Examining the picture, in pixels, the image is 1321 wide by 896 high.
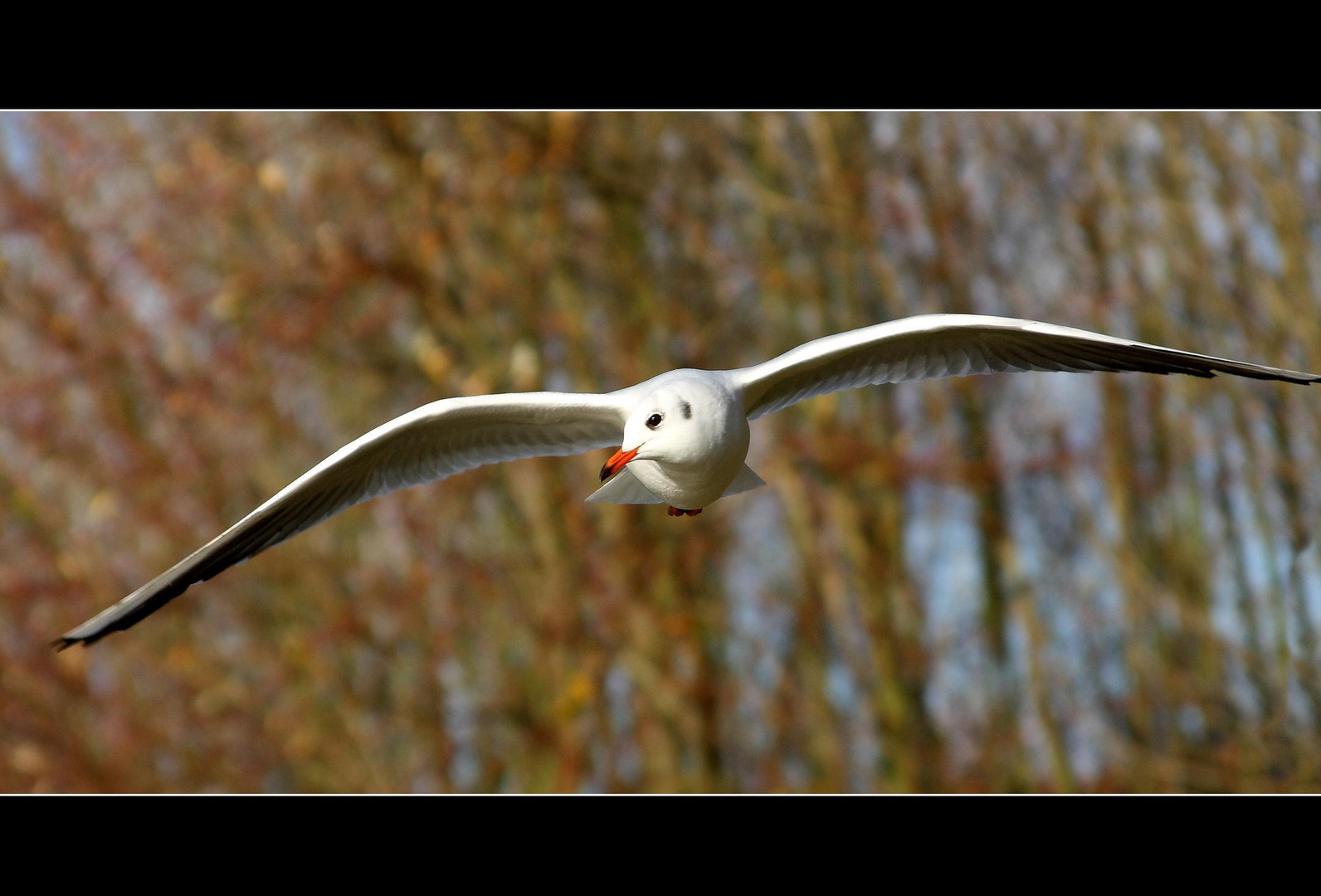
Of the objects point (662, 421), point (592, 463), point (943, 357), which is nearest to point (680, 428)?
point (662, 421)

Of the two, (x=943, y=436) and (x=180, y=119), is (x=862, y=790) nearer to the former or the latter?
(x=943, y=436)

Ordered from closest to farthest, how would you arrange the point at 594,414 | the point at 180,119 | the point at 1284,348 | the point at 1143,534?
1. the point at 594,414
2. the point at 1284,348
3. the point at 1143,534
4. the point at 180,119

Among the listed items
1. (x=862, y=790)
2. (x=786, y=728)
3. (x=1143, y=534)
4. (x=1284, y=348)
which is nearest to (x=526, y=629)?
(x=786, y=728)

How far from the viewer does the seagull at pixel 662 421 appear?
2.73m

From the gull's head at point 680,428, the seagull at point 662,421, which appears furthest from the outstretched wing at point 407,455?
the gull's head at point 680,428

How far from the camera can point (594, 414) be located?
3047 mm

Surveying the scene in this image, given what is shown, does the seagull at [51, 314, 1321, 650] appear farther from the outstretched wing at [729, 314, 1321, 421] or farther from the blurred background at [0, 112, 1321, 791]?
the blurred background at [0, 112, 1321, 791]

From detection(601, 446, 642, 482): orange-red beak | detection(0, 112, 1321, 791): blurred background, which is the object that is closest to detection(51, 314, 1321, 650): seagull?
detection(601, 446, 642, 482): orange-red beak

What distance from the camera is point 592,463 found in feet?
22.3

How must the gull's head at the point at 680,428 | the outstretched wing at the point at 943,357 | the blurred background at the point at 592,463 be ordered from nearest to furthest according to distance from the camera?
the gull's head at the point at 680,428
the outstretched wing at the point at 943,357
the blurred background at the point at 592,463

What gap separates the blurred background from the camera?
6.71m

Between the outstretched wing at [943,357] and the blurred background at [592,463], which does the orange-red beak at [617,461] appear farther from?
the blurred background at [592,463]

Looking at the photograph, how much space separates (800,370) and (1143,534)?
4.29m

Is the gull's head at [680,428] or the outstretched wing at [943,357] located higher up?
the outstretched wing at [943,357]
